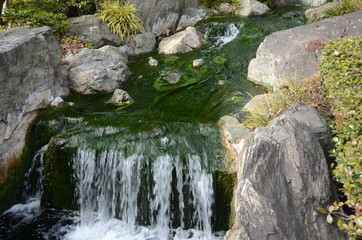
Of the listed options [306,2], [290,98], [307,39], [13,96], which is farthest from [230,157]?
[306,2]

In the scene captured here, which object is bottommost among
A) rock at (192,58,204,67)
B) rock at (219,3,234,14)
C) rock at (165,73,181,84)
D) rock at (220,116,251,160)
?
rock at (220,116,251,160)

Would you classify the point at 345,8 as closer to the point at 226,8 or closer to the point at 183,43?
the point at 226,8

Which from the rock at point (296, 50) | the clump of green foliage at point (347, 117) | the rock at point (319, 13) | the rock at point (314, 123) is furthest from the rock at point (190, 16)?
the rock at point (314, 123)

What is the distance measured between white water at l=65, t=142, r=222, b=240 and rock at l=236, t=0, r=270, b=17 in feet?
34.5

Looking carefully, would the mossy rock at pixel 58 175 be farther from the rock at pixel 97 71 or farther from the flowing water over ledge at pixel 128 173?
the rock at pixel 97 71

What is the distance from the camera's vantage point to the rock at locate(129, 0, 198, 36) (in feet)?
43.3

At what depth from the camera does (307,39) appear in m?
8.21

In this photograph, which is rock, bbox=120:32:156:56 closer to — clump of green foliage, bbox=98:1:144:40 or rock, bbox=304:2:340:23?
clump of green foliage, bbox=98:1:144:40

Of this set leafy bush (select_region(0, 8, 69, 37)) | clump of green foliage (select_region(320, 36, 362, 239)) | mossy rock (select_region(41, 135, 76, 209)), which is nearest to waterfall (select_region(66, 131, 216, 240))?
mossy rock (select_region(41, 135, 76, 209))

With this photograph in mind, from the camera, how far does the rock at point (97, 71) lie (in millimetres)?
8914

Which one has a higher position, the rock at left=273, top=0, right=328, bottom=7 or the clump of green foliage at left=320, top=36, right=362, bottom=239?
the rock at left=273, top=0, right=328, bottom=7

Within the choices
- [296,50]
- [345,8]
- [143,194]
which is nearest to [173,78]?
[296,50]

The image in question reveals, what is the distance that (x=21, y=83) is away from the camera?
7262mm

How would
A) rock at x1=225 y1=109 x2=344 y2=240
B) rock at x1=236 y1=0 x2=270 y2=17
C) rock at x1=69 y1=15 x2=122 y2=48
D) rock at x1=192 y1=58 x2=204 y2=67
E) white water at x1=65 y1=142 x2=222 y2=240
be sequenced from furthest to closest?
rock at x1=236 y1=0 x2=270 y2=17
rock at x1=69 y1=15 x2=122 y2=48
rock at x1=192 y1=58 x2=204 y2=67
white water at x1=65 y1=142 x2=222 y2=240
rock at x1=225 y1=109 x2=344 y2=240
